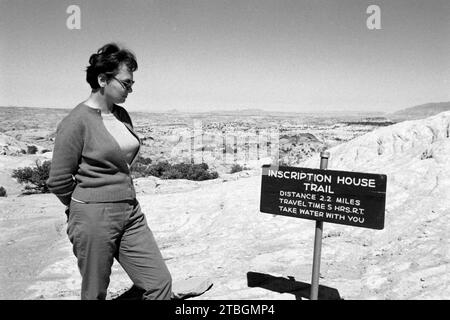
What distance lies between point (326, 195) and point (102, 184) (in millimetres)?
1722

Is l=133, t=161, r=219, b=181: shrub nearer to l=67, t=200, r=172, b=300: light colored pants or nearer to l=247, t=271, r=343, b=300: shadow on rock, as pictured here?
l=247, t=271, r=343, b=300: shadow on rock

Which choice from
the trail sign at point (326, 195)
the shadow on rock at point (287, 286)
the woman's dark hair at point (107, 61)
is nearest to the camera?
the woman's dark hair at point (107, 61)

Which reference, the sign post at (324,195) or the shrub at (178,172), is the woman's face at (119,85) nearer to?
the sign post at (324,195)

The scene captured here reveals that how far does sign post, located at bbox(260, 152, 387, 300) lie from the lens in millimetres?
2961

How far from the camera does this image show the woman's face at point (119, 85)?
7.88ft

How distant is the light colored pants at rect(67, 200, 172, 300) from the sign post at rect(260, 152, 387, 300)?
119cm

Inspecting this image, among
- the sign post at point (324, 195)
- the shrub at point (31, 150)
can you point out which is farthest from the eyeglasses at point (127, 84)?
the shrub at point (31, 150)

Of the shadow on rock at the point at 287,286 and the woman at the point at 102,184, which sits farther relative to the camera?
the shadow on rock at the point at 287,286

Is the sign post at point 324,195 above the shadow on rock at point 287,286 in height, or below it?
above

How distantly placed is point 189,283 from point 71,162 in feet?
7.87

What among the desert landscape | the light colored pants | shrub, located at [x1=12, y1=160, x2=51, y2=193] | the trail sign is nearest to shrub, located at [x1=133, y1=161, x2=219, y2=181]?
shrub, located at [x1=12, y1=160, x2=51, y2=193]

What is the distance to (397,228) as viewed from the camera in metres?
5.49

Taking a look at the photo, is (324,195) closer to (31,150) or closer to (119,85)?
(119,85)
